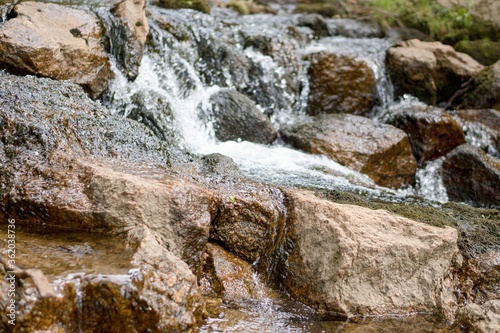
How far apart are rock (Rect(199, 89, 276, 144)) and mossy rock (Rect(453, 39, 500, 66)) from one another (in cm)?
616

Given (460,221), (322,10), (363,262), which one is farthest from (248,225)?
(322,10)

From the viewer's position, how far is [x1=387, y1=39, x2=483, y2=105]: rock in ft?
29.7

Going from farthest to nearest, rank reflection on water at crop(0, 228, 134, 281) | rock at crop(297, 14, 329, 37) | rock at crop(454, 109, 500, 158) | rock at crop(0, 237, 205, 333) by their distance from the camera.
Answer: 1. rock at crop(297, 14, 329, 37)
2. rock at crop(454, 109, 500, 158)
3. reflection on water at crop(0, 228, 134, 281)
4. rock at crop(0, 237, 205, 333)

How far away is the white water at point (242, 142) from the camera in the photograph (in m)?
5.30

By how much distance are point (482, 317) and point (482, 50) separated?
8.57 metres

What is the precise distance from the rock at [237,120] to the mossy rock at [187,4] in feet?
10.4

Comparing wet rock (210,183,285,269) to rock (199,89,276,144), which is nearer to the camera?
wet rock (210,183,285,269)

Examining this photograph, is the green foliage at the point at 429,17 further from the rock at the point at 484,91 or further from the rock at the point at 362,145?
the rock at the point at 362,145

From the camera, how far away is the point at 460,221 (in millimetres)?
4277

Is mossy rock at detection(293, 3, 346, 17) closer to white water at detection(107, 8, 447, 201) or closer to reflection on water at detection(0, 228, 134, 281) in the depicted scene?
white water at detection(107, 8, 447, 201)

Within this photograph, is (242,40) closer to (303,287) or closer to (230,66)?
(230,66)

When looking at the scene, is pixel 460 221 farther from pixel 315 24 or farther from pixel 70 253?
pixel 315 24

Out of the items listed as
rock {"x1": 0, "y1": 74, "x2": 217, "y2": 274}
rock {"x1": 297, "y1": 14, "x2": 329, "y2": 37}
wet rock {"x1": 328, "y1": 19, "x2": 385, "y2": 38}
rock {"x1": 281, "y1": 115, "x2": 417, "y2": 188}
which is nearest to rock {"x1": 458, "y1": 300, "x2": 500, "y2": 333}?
rock {"x1": 0, "y1": 74, "x2": 217, "y2": 274}

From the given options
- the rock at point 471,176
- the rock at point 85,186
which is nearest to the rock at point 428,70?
the rock at point 471,176
